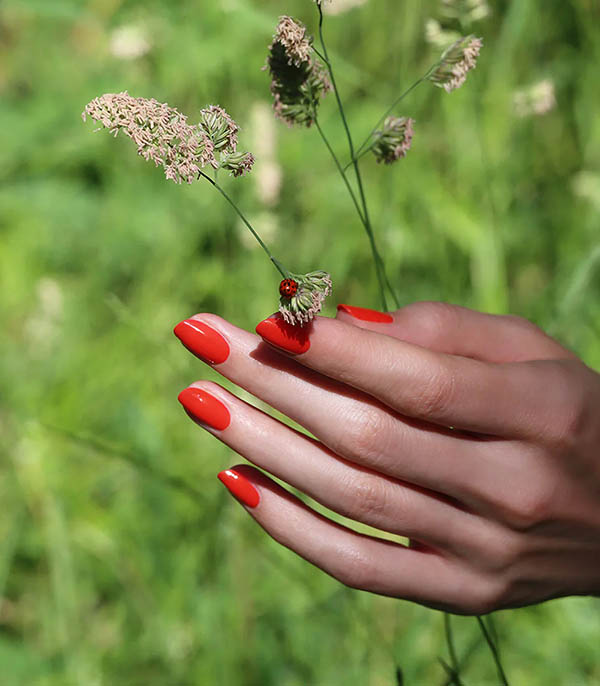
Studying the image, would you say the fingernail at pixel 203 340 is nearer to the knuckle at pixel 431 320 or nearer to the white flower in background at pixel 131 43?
the knuckle at pixel 431 320

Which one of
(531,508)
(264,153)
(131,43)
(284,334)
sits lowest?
(531,508)

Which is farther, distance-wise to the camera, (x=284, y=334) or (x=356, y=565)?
(x=356, y=565)

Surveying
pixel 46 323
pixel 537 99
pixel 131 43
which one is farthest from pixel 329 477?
pixel 46 323

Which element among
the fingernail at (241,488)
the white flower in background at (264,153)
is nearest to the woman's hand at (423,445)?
the fingernail at (241,488)

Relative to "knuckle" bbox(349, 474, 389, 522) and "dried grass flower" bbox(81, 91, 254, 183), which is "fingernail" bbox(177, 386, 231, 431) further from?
"dried grass flower" bbox(81, 91, 254, 183)

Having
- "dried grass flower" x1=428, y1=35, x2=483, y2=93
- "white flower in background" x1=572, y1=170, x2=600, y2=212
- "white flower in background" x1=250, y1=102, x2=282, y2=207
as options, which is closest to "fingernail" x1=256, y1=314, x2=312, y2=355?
"dried grass flower" x1=428, y1=35, x2=483, y2=93

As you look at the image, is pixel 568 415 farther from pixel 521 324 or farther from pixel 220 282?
pixel 220 282
